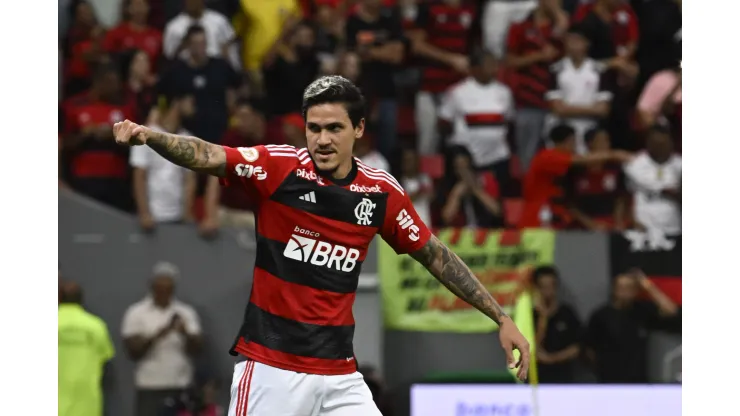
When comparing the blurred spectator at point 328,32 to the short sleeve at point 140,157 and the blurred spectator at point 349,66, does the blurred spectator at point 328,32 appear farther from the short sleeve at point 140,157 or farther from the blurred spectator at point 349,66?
the short sleeve at point 140,157

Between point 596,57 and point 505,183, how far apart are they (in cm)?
194

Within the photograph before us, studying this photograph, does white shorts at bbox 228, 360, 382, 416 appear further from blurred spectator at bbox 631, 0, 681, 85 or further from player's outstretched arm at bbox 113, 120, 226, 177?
blurred spectator at bbox 631, 0, 681, 85

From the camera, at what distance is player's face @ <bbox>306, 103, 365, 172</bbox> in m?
6.25

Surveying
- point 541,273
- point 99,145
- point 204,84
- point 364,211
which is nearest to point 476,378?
point 541,273

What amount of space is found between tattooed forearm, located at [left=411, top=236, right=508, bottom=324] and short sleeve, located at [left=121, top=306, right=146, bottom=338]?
6.49 meters

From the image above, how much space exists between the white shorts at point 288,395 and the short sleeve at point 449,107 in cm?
815

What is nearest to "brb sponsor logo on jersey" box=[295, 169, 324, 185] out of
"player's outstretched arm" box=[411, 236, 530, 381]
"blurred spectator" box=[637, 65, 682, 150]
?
"player's outstretched arm" box=[411, 236, 530, 381]

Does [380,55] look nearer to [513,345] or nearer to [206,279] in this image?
[206,279]

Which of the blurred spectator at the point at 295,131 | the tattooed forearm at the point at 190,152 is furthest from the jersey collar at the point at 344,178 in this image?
the blurred spectator at the point at 295,131

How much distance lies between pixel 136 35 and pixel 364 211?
8396mm

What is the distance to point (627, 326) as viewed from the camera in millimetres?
13148

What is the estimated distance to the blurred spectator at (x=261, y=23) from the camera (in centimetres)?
1439

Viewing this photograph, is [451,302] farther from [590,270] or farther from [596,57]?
[596,57]

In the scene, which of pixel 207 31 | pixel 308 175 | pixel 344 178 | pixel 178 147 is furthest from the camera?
pixel 207 31
